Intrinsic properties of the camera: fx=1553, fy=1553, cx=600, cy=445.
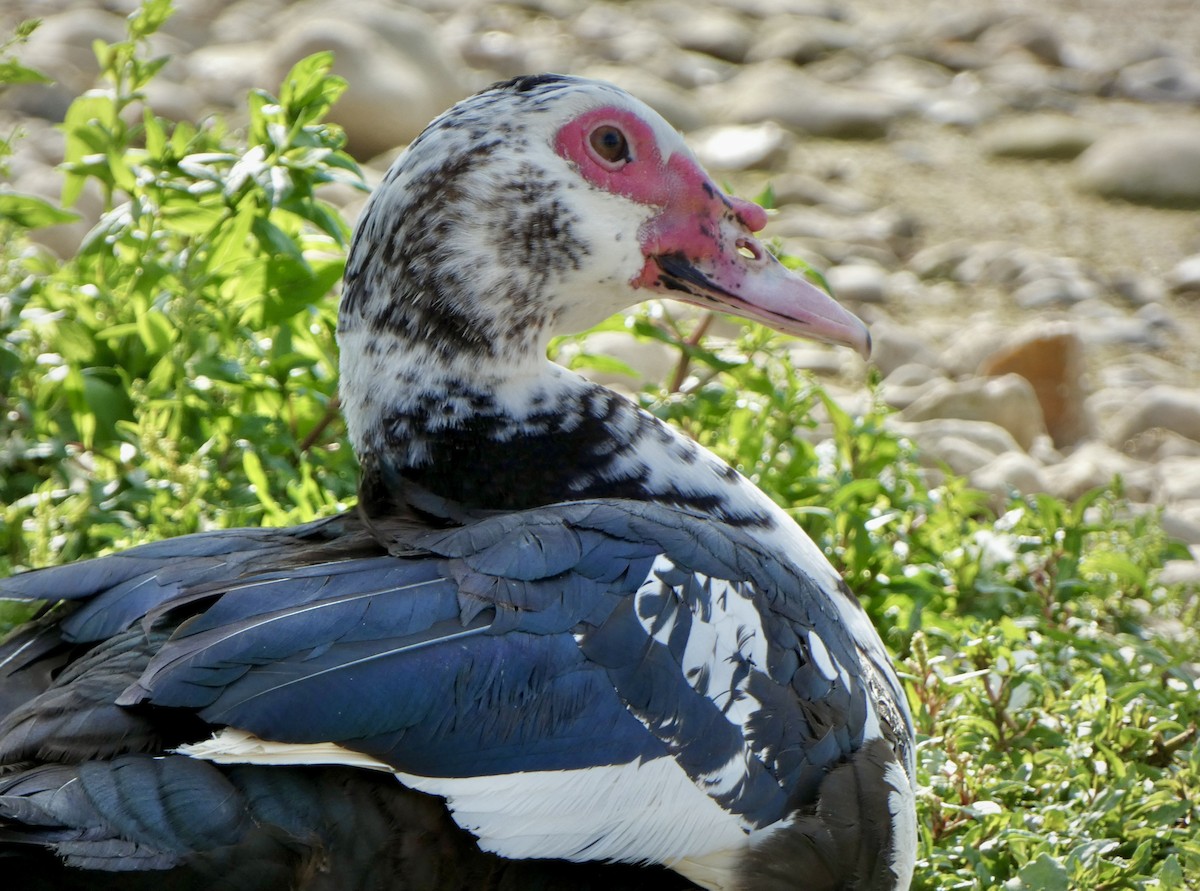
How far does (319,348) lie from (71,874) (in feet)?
6.73

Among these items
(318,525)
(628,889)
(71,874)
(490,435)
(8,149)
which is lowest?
(628,889)

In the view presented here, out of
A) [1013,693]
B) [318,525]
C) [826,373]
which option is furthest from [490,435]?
[826,373]

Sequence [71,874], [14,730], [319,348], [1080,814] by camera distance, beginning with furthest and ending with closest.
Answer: [319,348], [1080,814], [14,730], [71,874]

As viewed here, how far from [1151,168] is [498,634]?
610 cm

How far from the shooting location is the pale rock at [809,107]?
790 cm

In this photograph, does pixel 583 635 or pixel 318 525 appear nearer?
pixel 583 635

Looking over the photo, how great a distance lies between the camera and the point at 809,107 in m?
7.93

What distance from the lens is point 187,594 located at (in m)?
2.14

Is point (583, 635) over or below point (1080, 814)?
over

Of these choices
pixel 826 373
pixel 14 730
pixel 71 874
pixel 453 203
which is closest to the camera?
pixel 71 874

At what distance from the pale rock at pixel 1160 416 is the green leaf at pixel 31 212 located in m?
3.42

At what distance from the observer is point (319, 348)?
3.72m

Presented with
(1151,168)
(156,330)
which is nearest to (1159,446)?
(1151,168)

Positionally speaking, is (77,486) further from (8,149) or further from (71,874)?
(71,874)
